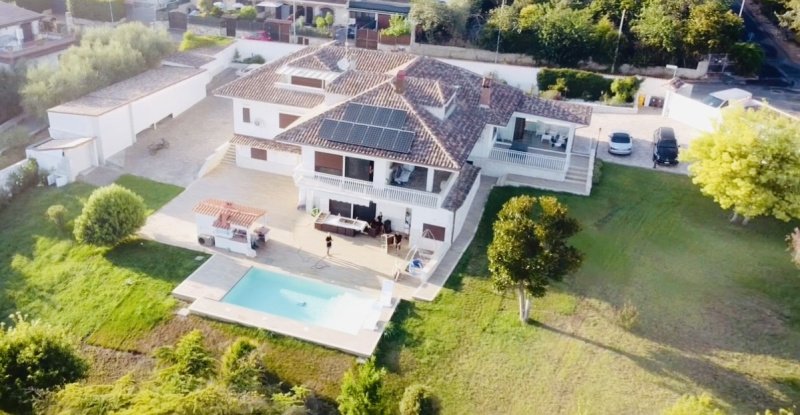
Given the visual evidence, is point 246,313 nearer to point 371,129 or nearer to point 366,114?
point 371,129

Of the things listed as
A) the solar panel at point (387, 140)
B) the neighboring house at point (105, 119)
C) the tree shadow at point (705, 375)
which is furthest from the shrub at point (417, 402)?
the neighboring house at point (105, 119)

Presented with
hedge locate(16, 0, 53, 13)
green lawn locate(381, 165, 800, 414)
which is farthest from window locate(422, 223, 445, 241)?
hedge locate(16, 0, 53, 13)

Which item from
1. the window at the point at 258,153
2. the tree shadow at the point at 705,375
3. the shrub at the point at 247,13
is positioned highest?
the shrub at the point at 247,13

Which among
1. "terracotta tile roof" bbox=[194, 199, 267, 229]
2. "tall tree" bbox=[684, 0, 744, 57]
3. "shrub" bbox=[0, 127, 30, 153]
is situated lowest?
"shrub" bbox=[0, 127, 30, 153]

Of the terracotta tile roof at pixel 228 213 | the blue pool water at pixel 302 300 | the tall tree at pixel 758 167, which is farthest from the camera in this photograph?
the terracotta tile roof at pixel 228 213

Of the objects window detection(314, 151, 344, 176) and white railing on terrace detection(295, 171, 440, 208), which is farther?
window detection(314, 151, 344, 176)

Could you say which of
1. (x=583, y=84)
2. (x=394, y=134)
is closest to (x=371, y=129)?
(x=394, y=134)

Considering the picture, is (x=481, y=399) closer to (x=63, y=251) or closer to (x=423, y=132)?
(x=423, y=132)

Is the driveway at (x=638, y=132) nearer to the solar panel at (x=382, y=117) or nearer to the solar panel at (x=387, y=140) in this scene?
the solar panel at (x=382, y=117)

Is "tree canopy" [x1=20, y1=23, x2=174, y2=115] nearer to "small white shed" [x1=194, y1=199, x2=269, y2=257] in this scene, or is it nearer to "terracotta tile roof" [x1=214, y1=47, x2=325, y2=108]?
"terracotta tile roof" [x1=214, y1=47, x2=325, y2=108]
